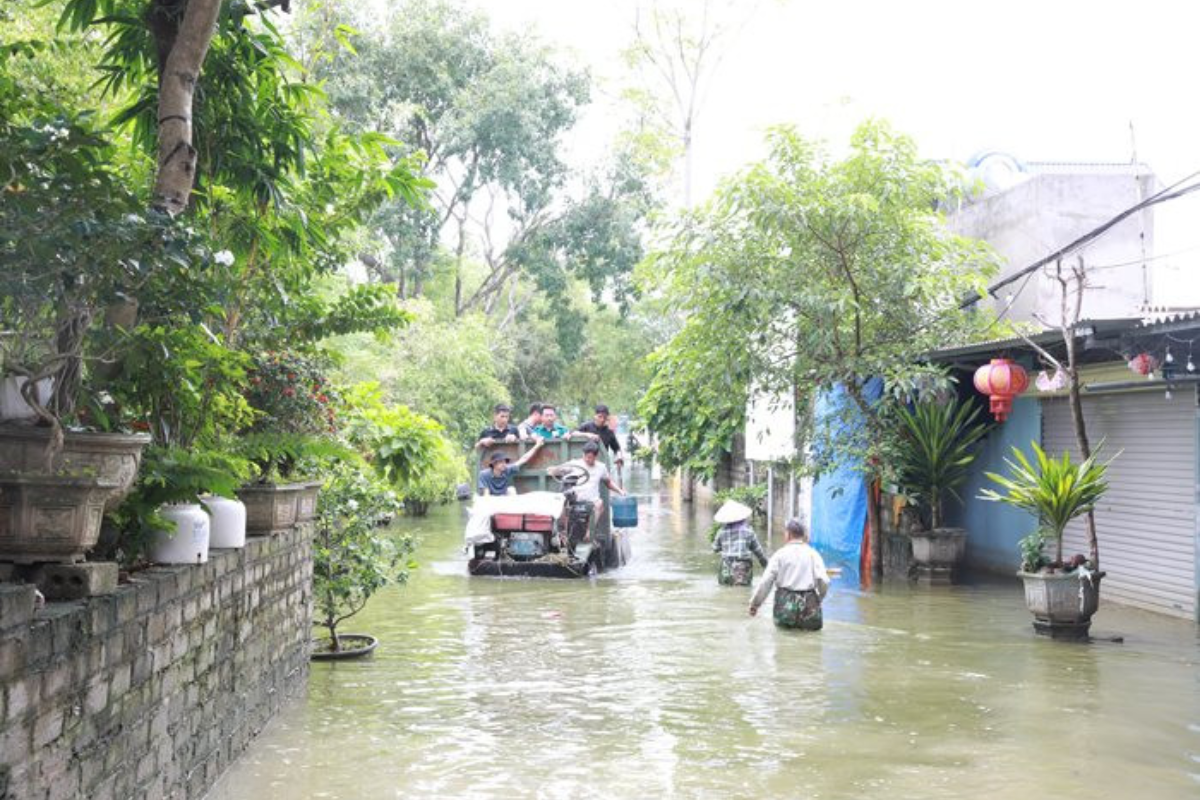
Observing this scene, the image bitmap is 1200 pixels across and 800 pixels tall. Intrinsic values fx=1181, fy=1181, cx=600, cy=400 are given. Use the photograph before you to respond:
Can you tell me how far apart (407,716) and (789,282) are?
822 centimetres

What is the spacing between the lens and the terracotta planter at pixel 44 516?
13.7 feet

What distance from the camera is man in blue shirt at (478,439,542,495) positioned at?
16.7 m

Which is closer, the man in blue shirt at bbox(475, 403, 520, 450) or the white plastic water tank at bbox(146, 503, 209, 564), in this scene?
the white plastic water tank at bbox(146, 503, 209, 564)

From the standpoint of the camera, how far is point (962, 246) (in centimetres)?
1487

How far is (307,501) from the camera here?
8.72 m

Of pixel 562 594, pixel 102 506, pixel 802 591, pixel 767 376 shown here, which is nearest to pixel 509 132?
pixel 767 376

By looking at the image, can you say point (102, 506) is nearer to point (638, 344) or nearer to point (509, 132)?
point (509, 132)

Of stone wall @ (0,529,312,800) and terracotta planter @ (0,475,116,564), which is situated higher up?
terracotta planter @ (0,475,116,564)

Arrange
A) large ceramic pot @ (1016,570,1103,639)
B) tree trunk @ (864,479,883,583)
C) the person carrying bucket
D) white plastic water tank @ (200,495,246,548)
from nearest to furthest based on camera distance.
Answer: white plastic water tank @ (200,495,246,548) < large ceramic pot @ (1016,570,1103,639) < the person carrying bucket < tree trunk @ (864,479,883,583)

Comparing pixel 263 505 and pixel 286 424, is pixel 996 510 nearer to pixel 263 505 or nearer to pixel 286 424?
pixel 286 424

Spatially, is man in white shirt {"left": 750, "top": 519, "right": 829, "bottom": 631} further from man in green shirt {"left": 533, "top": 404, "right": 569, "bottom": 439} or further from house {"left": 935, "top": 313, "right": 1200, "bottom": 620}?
man in green shirt {"left": 533, "top": 404, "right": 569, "bottom": 439}

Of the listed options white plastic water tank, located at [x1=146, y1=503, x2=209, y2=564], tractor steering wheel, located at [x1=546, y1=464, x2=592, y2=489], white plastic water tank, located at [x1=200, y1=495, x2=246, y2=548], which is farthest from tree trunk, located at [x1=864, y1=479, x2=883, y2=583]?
white plastic water tank, located at [x1=146, y1=503, x2=209, y2=564]

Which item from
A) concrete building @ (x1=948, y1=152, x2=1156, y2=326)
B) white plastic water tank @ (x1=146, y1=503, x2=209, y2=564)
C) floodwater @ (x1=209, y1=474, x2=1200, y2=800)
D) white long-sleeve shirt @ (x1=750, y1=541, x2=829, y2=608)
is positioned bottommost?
floodwater @ (x1=209, y1=474, x2=1200, y2=800)

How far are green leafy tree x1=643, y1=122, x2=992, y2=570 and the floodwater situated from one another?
3.04m
